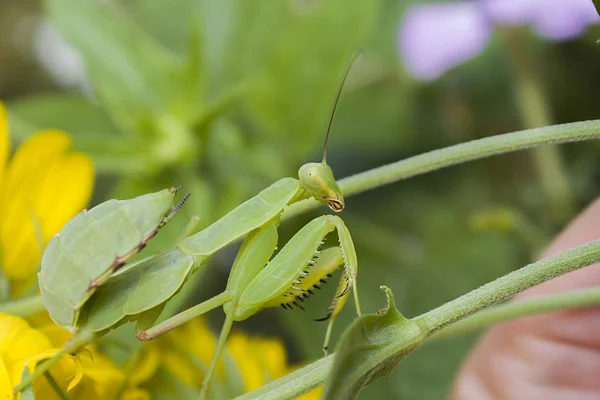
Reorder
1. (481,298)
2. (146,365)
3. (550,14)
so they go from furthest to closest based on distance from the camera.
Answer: (550,14), (146,365), (481,298)

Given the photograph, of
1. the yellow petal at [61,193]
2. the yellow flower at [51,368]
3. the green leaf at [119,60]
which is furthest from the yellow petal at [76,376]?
the green leaf at [119,60]

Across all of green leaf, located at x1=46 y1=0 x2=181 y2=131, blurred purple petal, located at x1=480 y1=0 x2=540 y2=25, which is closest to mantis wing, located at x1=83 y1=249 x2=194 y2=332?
green leaf, located at x1=46 y1=0 x2=181 y2=131

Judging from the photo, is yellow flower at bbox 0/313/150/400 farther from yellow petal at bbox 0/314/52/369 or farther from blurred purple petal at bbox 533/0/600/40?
blurred purple petal at bbox 533/0/600/40

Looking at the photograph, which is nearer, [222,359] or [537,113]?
[222,359]

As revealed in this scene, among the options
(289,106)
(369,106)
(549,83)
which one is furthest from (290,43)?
(549,83)

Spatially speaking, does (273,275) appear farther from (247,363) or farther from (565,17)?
(565,17)

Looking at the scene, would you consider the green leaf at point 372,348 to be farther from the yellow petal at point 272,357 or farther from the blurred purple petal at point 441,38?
the blurred purple petal at point 441,38

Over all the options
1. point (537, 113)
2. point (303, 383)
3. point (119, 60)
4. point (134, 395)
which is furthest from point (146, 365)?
point (537, 113)

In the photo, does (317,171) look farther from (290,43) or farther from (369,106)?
(369,106)
